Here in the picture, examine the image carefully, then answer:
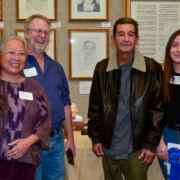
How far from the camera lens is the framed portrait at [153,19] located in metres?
2.58

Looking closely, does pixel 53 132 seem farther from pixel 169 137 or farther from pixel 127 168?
pixel 169 137

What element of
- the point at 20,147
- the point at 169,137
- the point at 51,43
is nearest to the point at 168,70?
the point at 169,137

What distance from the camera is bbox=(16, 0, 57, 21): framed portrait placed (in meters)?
2.55

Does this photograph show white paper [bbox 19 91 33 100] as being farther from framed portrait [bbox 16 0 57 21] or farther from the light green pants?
framed portrait [bbox 16 0 57 21]

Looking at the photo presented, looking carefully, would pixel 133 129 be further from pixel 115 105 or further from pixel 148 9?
pixel 148 9

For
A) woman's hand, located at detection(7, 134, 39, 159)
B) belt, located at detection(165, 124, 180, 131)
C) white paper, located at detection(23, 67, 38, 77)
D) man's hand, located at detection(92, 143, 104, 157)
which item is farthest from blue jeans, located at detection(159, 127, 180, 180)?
white paper, located at detection(23, 67, 38, 77)

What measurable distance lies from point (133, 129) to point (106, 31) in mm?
1487

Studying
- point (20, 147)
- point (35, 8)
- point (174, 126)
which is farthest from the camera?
point (35, 8)

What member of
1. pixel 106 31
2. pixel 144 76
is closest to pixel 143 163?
pixel 144 76

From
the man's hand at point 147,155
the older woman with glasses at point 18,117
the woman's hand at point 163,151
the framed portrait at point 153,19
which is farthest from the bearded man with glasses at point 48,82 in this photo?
the framed portrait at point 153,19

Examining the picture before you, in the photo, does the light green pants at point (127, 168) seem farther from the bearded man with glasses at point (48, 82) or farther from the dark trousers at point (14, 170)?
the dark trousers at point (14, 170)

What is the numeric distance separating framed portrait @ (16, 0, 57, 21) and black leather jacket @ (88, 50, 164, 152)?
4.25ft

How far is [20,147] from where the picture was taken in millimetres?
1165

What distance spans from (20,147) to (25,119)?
15 cm
